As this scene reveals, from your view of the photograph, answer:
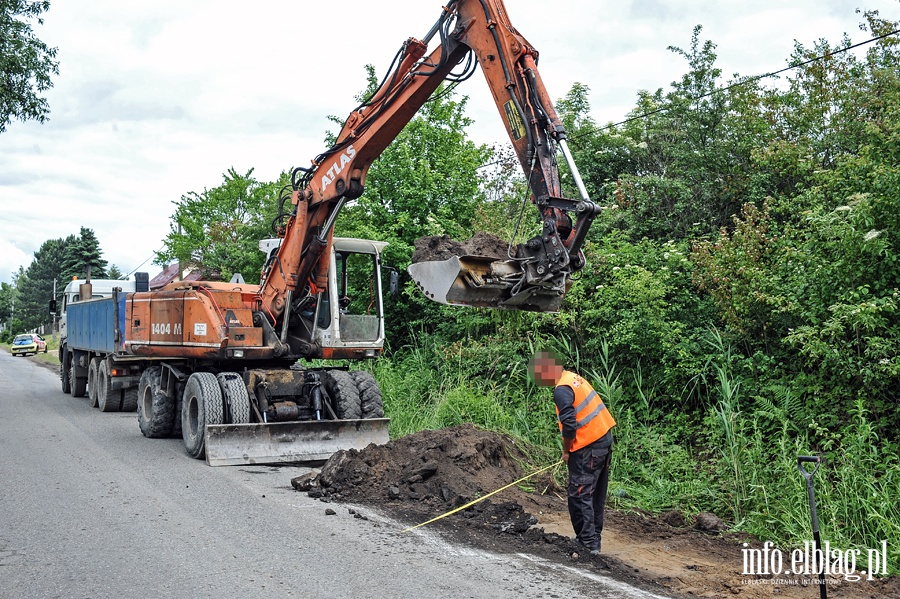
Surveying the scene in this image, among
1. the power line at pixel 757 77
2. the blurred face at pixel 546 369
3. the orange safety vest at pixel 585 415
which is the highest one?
the power line at pixel 757 77

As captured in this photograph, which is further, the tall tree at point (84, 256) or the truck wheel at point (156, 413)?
the tall tree at point (84, 256)

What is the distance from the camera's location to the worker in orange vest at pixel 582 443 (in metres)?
6.01

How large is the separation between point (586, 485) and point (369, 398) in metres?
5.29

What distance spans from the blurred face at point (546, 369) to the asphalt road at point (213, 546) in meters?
1.41

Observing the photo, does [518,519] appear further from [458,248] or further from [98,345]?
[98,345]

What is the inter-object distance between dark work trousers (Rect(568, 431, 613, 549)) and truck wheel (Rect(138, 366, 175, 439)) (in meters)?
7.79

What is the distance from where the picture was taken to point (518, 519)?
6.79 metres

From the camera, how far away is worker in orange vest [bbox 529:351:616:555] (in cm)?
601

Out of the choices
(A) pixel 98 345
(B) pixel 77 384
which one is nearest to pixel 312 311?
(A) pixel 98 345

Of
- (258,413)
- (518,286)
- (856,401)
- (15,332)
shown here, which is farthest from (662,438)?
(15,332)

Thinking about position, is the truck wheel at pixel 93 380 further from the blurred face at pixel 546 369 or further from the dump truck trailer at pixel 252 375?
the blurred face at pixel 546 369

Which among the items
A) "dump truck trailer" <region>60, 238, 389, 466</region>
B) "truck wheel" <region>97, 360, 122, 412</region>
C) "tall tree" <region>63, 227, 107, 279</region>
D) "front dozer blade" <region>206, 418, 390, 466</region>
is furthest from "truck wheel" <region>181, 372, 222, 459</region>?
"tall tree" <region>63, 227, 107, 279</region>

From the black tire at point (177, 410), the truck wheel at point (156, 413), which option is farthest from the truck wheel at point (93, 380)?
the black tire at point (177, 410)

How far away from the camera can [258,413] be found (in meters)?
10.3
